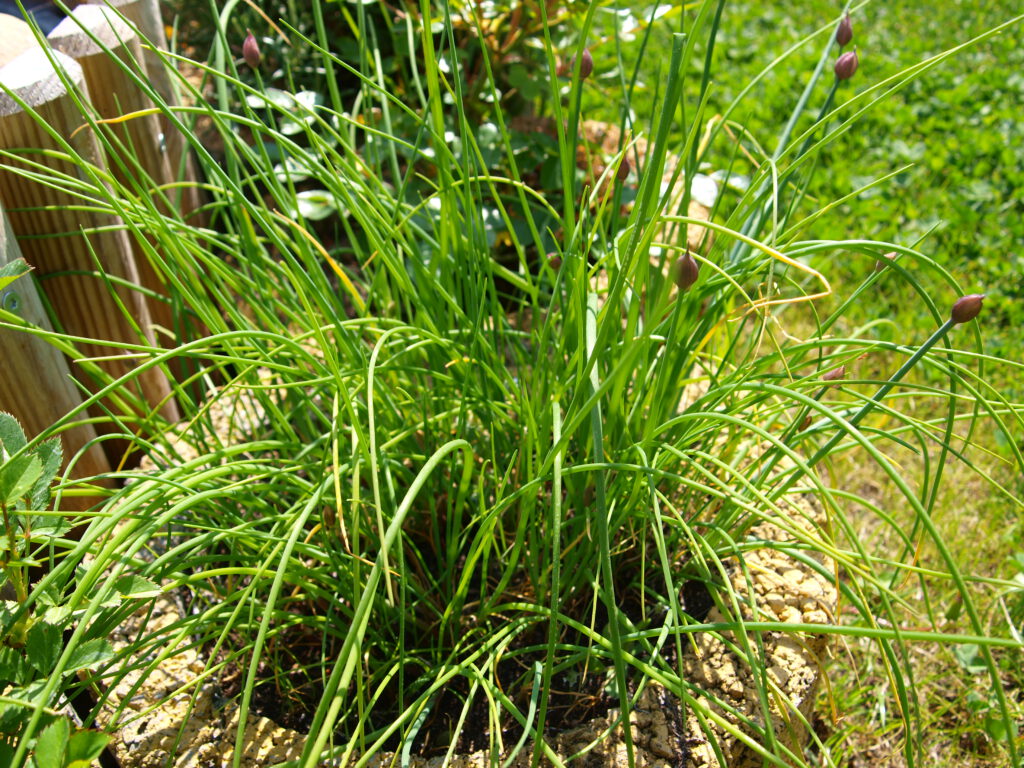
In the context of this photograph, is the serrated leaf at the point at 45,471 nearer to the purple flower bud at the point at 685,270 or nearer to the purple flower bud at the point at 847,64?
the purple flower bud at the point at 685,270

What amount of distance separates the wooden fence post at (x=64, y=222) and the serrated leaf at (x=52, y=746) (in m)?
0.47

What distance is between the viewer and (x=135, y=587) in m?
0.83

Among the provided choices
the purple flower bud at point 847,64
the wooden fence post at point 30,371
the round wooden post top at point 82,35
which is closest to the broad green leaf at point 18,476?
the wooden fence post at point 30,371

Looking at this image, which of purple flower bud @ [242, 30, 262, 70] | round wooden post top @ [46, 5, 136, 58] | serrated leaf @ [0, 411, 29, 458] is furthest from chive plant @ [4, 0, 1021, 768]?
round wooden post top @ [46, 5, 136, 58]

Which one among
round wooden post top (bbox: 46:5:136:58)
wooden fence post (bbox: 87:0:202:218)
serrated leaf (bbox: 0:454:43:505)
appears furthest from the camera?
wooden fence post (bbox: 87:0:202:218)

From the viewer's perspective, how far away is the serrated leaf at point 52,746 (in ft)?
2.19

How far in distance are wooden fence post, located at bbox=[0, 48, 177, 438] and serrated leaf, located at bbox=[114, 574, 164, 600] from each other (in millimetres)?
295

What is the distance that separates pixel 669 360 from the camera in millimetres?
995

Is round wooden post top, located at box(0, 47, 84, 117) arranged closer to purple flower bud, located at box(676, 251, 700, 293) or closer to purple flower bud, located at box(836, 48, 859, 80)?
purple flower bud, located at box(676, 251, 700, 293)

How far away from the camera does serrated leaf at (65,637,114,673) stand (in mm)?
770

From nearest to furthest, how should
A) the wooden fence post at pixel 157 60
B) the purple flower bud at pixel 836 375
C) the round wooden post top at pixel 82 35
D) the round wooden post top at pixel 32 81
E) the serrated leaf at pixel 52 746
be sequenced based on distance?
the serrated leaf at pixel 52 746
the purple flower bud at pixel 836 375
the round wooden post top at pixel 32 81
the round wooden post top at pixel 82 35
the wooden fence post at pixel 157 60

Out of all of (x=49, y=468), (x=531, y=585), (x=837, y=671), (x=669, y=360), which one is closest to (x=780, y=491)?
(x=669, y=360)

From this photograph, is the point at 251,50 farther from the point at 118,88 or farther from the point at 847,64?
the point at 847,64

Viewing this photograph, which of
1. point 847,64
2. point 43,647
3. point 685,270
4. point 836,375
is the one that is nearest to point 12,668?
point 43,647
